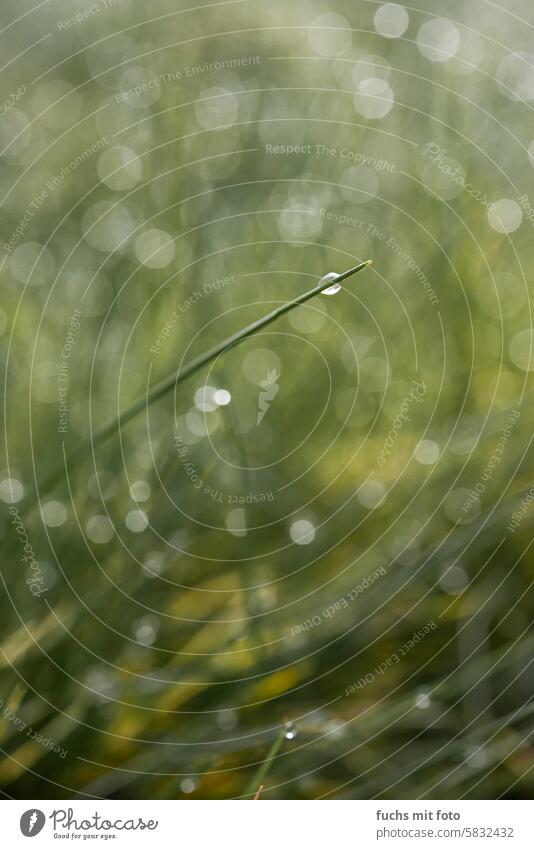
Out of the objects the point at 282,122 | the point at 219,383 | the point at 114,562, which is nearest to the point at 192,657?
the point at 114,562

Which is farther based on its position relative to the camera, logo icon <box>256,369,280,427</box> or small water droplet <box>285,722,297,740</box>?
logo icon <box>256,369,280,427</box>

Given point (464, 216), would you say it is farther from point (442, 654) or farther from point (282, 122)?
point (442, 654)
